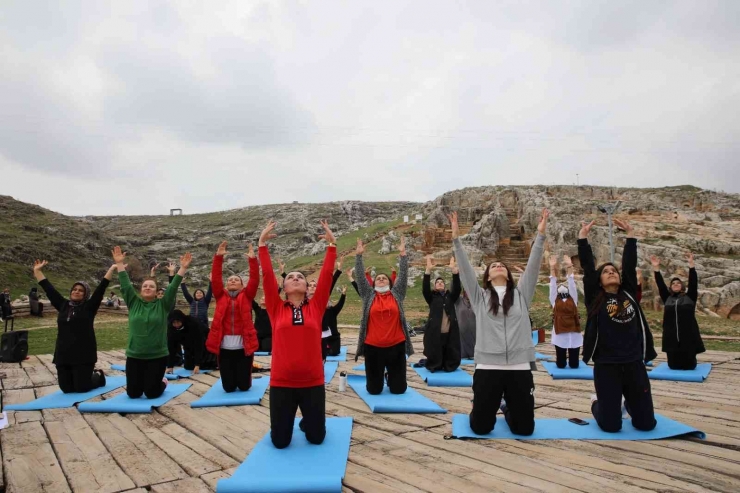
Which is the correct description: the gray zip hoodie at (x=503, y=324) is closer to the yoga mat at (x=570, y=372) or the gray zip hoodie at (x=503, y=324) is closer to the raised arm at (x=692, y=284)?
the yoga mat at (x=570, y=372)

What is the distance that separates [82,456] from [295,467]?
2.23 metres

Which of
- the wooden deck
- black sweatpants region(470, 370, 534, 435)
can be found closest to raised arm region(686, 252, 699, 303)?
the wooden deck

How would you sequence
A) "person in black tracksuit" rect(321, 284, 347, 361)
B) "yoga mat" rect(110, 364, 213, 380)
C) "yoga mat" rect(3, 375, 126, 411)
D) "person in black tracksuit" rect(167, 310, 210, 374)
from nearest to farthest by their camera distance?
"yoga mat" rect(3, 375, 126, 411), "yoga mat" rect(110, 364, 213, 380), "person in black tracksuit" rect(167, 310, 210, 374), "person in black tracksuit" rect(321, 284, 347, 361)

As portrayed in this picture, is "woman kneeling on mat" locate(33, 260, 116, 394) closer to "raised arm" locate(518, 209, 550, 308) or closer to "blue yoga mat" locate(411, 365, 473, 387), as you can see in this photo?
"blue yoga mat" locate(411, 365, 473, 387)

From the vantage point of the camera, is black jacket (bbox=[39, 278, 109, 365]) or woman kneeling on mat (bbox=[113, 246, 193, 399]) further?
black jacket (bbox=[39, 278, 109, 365])

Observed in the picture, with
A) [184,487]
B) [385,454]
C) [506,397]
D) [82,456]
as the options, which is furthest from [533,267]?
[82,456]

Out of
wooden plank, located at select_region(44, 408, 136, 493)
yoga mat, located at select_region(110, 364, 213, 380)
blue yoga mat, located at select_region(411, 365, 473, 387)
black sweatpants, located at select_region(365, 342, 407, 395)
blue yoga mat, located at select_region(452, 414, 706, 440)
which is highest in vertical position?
black sweatpants, located at select_region(365, 342, 407, 395)

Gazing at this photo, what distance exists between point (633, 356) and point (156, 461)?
16.6 feet

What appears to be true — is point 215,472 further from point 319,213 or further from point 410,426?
point 319,213

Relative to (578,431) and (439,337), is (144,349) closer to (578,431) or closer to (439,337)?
(439,337)

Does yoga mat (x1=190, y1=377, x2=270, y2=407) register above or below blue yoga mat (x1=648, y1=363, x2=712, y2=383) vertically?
below

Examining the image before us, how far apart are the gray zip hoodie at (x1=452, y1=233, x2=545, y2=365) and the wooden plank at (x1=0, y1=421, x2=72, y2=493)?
4.02 m

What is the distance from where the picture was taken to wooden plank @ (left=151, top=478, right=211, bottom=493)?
3.56 metres

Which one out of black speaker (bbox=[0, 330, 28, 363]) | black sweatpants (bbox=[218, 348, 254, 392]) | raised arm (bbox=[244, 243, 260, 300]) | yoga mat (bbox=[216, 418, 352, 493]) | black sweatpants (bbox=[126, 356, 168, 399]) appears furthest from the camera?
black speaker (bbox=[0, 330, 28, 363])
